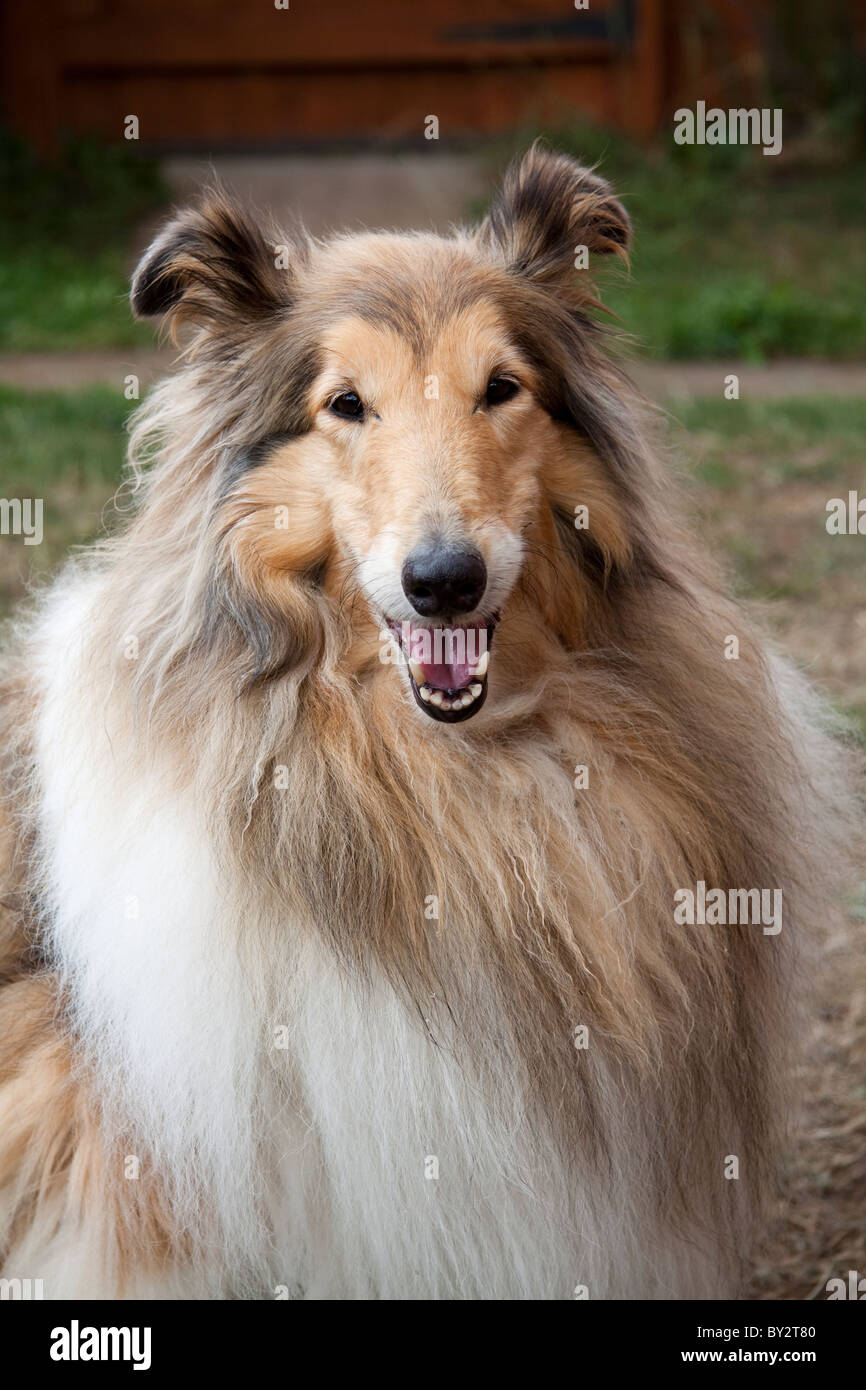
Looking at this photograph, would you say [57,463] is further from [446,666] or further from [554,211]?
[446,666]

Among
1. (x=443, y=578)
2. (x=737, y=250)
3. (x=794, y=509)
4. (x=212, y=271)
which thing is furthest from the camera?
(x=737, y=250)

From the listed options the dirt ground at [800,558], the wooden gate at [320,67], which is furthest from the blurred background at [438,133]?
the dirt ground at [800,558]

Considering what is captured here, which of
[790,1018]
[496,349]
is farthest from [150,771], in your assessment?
[790,1018]

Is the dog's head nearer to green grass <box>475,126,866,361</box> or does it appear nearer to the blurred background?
green grass <box>475,126,866,361</box>

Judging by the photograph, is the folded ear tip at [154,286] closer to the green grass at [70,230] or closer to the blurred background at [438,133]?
the blurred background at [438,133]

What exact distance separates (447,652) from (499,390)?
485mm

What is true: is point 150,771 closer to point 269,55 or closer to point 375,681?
point 375,681

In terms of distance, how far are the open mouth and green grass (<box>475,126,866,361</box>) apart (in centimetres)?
651

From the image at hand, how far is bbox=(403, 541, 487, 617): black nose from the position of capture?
2.48 metres

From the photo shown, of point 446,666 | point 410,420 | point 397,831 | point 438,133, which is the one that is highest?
point 438,133

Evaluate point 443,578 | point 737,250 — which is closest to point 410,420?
point 443,578

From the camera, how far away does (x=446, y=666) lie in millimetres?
2627

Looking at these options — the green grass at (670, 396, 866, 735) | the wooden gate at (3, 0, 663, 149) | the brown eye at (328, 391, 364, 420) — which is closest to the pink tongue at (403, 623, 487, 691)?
the brown eye at (328, 391, 364, 420)

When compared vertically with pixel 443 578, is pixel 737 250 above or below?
above
